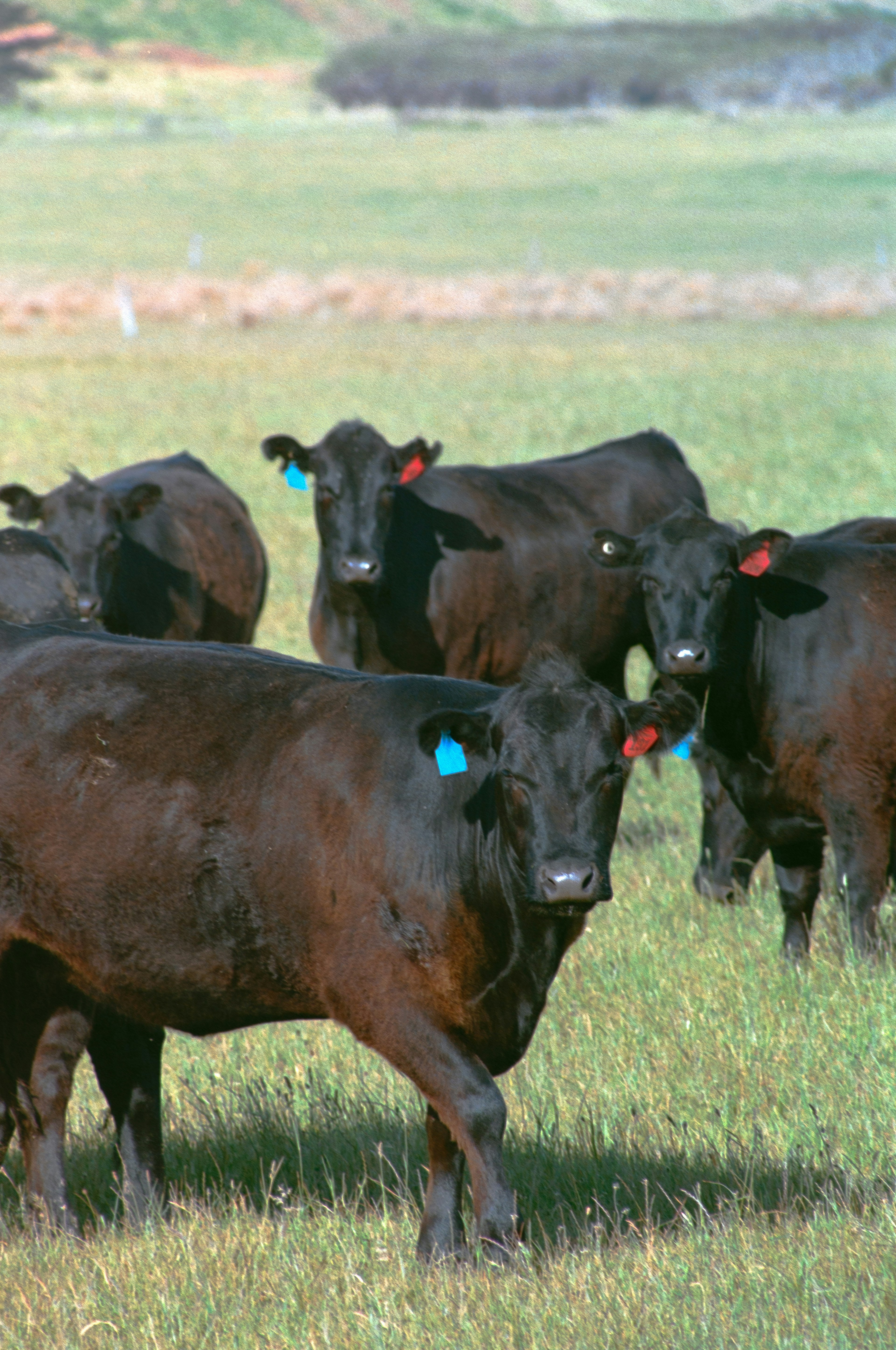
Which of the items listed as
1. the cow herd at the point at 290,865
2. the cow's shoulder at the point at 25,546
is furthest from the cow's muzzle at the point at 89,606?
the cow herd at the point at 290,865

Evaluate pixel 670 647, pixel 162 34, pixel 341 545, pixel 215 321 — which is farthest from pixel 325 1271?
pixel 162 34

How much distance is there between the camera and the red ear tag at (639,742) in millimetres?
4094

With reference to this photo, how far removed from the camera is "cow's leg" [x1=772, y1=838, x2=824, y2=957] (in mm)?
6488

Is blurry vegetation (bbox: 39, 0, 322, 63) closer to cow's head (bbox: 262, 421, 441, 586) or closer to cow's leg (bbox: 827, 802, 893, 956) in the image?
cow's head (bbox: 262, 421, 441, 586)

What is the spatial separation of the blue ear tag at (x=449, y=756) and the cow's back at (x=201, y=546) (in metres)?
5.50

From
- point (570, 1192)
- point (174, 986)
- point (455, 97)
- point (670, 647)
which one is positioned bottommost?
point (570, 1192)

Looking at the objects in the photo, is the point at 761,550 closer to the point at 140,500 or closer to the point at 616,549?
the point at 616,549

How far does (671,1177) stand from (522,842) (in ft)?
4.12

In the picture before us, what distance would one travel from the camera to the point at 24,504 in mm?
9453

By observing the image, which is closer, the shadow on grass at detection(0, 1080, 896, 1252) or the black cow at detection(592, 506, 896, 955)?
the shadow on grass at detection(0, 1080, 896, 1252)

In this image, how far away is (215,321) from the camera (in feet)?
135

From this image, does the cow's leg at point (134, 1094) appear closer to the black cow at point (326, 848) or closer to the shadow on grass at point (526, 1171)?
the shadow on grass at point (526, 1171)

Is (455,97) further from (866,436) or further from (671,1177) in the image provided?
(671,1177)

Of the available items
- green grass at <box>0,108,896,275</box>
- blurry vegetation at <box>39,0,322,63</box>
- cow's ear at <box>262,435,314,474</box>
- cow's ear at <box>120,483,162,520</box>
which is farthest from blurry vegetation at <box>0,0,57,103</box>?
cow's ear at <box>262,435,314,474</box>
